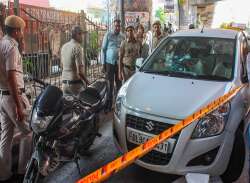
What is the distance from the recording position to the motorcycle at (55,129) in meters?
3.00

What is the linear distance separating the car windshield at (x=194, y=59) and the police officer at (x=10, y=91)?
181 cm

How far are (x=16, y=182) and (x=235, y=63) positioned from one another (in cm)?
304

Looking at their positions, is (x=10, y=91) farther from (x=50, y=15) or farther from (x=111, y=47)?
(x=50, y=15)

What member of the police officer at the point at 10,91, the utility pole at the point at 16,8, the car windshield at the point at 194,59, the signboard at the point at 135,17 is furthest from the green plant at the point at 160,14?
the police officer at the point at 10,91

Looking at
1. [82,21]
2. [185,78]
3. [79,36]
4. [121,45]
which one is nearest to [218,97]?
[185,78]

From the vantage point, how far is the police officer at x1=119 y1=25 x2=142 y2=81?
255 inches

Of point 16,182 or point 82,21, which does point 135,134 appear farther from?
point 82,21

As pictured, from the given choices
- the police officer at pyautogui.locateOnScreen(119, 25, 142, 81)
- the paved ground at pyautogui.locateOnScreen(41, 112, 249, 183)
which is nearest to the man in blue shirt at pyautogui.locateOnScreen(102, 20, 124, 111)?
the police officer at pyautogui.locateOnScreen(119, 25, 142, 81)

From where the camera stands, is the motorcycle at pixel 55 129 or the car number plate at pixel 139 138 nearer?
the motorcycle at pixel 55 129

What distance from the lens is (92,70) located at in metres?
8.05

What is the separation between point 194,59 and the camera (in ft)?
14.1

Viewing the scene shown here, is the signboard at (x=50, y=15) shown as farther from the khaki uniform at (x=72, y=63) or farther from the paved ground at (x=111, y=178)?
the paved ground at (x=111, y=178)

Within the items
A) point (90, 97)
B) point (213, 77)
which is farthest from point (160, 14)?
point (90, 97)

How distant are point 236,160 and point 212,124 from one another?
0.61 meters
